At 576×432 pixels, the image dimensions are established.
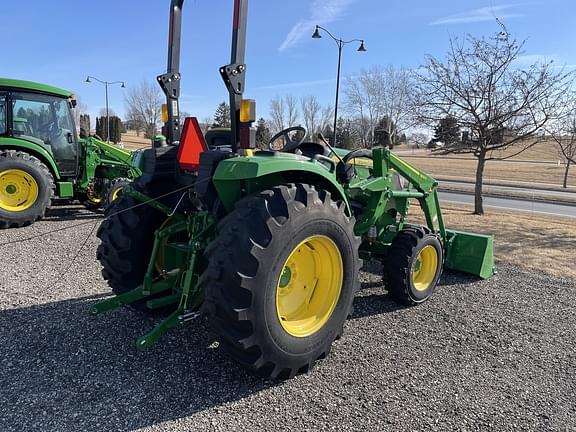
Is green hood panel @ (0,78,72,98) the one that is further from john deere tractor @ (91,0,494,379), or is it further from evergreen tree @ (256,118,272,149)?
john deere tractor @ (91,0,494,379)

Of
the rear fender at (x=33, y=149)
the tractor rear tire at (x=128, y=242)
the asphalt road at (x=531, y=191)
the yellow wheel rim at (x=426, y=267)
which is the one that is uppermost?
the rear fender at (x=33, y=149)

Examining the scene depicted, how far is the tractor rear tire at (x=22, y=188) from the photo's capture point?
319 inches

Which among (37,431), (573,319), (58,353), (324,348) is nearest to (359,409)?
(324,348)

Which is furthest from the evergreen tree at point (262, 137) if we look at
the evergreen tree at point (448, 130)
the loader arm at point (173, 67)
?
the evergreen tree at point (448, 130)

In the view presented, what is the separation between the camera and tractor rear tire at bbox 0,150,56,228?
26.6 ft

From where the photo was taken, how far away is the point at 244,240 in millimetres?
2729

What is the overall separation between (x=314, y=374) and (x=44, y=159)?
765 centimetres

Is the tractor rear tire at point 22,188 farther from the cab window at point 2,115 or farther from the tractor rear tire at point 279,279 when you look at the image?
the tractor rear tire at point 279,279

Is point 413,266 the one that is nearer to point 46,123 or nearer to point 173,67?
point 173,67

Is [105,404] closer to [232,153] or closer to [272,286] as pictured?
[272,286]

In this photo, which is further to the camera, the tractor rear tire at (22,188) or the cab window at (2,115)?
the cab window at (2,115)

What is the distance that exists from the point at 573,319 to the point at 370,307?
201cm

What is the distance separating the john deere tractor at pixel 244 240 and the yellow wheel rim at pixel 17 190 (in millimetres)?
5375

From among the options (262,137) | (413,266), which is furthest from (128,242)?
(262,137)
